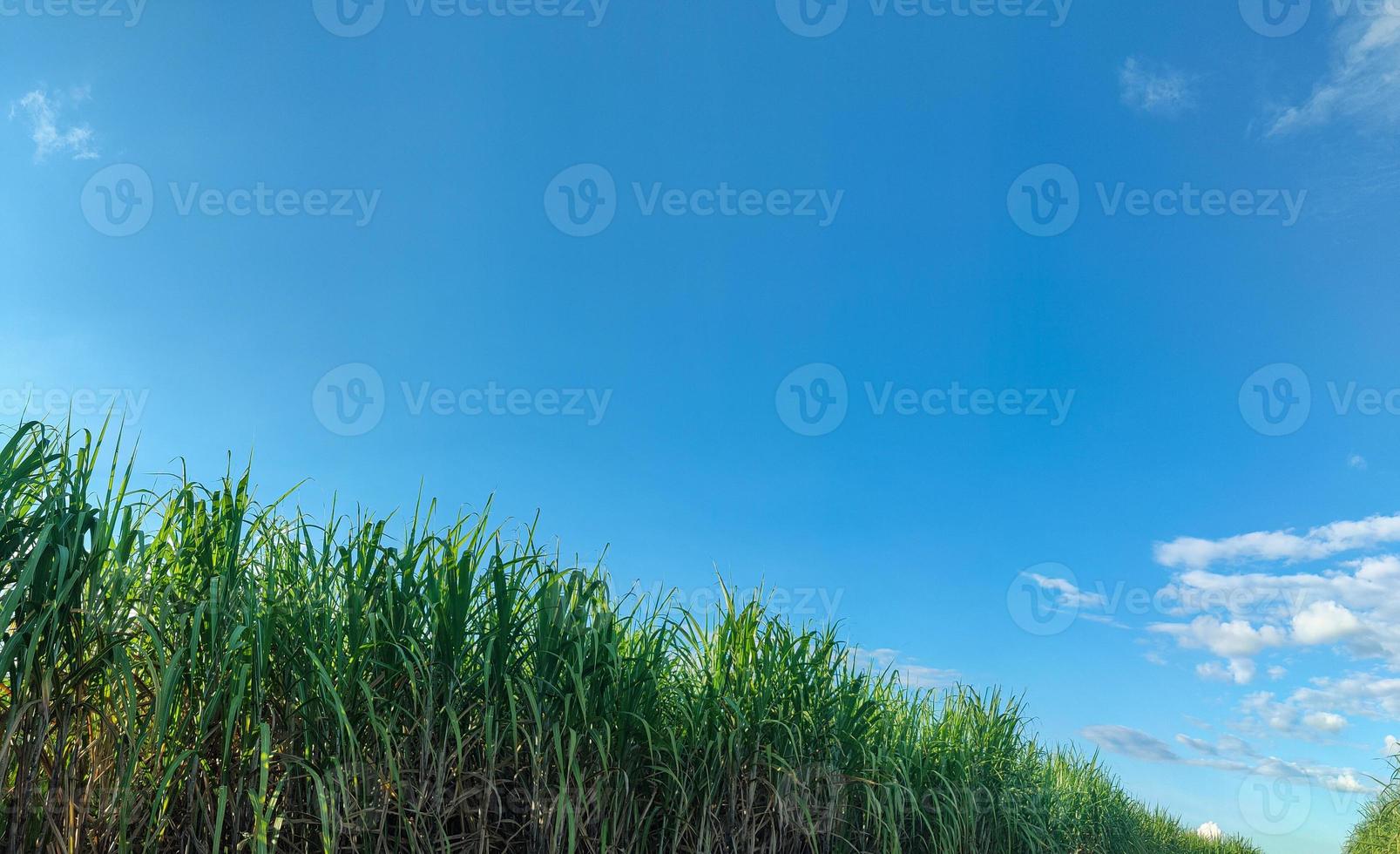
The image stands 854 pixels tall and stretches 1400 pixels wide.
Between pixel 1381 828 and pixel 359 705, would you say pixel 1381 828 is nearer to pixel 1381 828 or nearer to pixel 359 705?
pixel 1381 828

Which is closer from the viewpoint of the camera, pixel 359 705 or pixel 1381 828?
pixel 359 705

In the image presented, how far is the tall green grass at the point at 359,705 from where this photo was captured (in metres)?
3.05

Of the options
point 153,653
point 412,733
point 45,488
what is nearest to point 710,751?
point 412,733

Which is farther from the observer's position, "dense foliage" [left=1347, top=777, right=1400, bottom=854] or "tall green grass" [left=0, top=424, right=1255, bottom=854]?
"dense foliage" [left=1347, top=777, right=1400, bottom=854]

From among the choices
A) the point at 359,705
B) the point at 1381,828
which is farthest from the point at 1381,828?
the point at 359,705

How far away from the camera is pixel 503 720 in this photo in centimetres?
366

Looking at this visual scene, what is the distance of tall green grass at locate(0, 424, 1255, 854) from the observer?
3.05 meters

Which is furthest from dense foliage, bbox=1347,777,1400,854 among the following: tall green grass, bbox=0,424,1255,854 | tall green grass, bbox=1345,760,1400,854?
tall green grass, bbox=0,424,1255,854

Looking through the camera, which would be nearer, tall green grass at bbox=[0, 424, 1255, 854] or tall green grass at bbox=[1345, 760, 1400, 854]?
tall green grass at bbox=[0, 424, 1255, 854]

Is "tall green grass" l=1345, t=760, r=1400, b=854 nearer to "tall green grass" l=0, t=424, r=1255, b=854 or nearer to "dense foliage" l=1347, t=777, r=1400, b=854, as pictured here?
"dense foliage" l=1347, t=777, r=1400, b=854

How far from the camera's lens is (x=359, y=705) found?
3.39 m

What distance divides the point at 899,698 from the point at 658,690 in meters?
2.31

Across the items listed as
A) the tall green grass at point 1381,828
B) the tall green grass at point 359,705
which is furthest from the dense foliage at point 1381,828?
the tall green grass at point 359,705

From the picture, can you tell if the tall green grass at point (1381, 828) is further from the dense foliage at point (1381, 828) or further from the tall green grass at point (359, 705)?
the tall green grass at point (359, 705)
